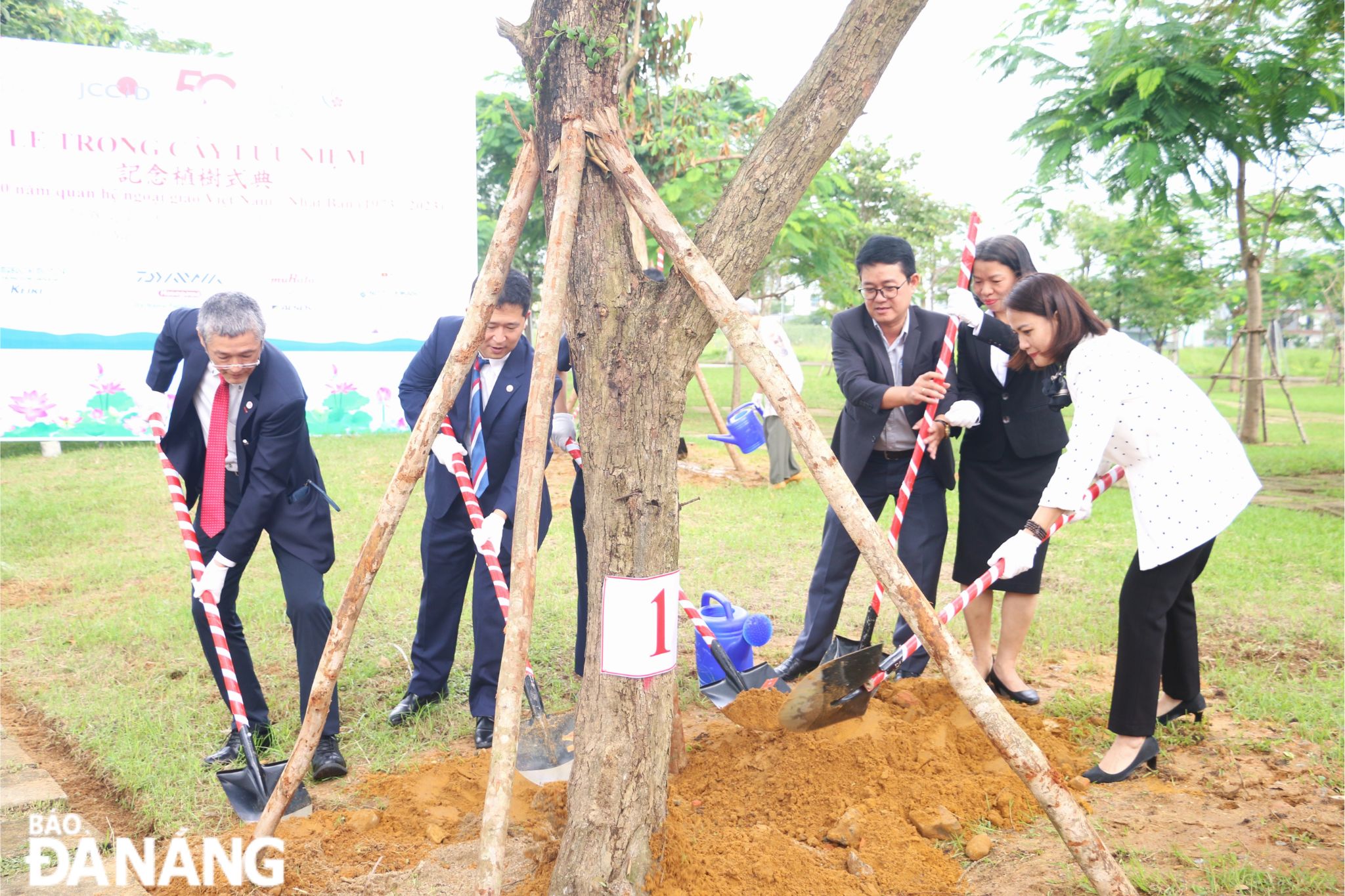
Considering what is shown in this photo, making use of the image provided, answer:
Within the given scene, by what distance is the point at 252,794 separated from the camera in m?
3.00

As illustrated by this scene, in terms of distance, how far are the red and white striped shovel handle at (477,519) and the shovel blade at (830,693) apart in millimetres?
919

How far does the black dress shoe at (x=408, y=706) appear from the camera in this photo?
3.70 metres

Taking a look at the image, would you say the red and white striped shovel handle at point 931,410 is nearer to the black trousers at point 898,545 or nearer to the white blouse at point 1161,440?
the black trousers at point 898,545

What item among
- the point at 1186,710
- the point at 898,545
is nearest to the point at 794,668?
the point at 898,545

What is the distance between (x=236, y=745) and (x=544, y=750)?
119 centimetres

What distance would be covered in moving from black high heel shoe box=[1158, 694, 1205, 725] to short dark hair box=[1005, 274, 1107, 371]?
Result: 4.72 feet

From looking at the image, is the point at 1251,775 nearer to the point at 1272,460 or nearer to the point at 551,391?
the point at 551,391

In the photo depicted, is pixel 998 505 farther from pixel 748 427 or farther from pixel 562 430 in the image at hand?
pixel 748 427

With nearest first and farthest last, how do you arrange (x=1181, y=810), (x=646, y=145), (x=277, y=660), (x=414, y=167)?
(x=1181, y=810) → (x=277, y=660) → (x=646, y=145) → (x=414, y=167)

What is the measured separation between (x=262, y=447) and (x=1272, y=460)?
10679 millimetres

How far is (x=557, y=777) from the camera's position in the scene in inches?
121

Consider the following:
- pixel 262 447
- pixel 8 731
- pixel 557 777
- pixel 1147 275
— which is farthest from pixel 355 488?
pixel 1147 275

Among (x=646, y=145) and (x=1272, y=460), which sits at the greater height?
(x=646, y=145)

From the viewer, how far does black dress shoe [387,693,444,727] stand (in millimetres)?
3697
